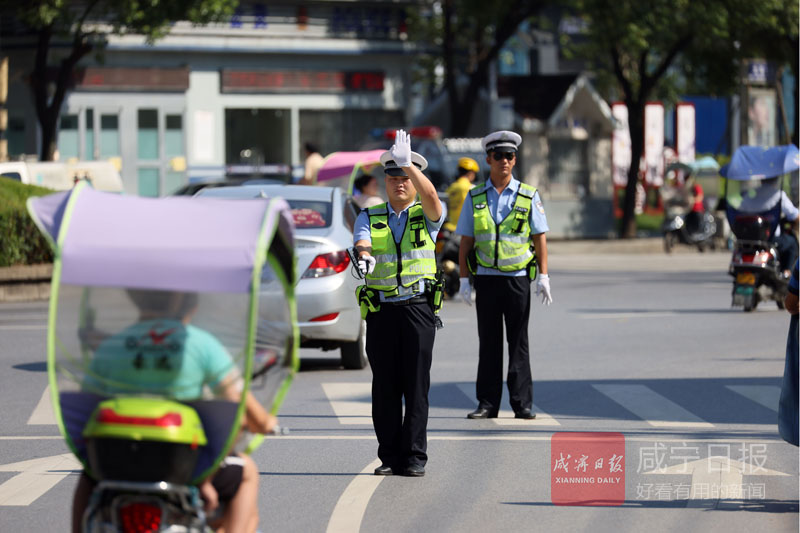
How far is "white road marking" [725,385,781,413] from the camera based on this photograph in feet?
37.3

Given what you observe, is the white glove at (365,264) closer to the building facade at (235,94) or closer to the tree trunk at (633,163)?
the tree trunk at (633,163)

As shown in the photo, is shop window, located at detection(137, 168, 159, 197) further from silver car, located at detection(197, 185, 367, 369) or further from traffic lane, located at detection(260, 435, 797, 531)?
traffic lane, located at detection(260, 435, 797, 531)

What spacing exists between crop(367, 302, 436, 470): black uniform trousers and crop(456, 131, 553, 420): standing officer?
182cm

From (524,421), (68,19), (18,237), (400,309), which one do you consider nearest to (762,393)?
(524,421)

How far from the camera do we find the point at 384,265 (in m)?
8.30

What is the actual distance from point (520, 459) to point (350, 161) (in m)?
14.0

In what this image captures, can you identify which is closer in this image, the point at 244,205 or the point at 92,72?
the point at 244,205

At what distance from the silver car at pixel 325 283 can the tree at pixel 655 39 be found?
67.8 ft

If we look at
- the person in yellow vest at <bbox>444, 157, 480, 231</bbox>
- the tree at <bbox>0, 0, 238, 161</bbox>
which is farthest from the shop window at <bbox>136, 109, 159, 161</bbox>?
the person in yellow vest at <bbox>444, 157, 480, 231</bbox>

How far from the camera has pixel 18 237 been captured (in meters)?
20.1

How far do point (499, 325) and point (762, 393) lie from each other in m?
2.90

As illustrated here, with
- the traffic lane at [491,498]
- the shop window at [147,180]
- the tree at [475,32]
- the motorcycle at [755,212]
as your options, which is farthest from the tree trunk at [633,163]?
the traffic lane at [491,498]

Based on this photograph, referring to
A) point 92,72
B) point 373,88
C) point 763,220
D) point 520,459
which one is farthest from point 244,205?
point 373,88

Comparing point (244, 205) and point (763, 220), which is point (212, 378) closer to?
point (244, 205)
